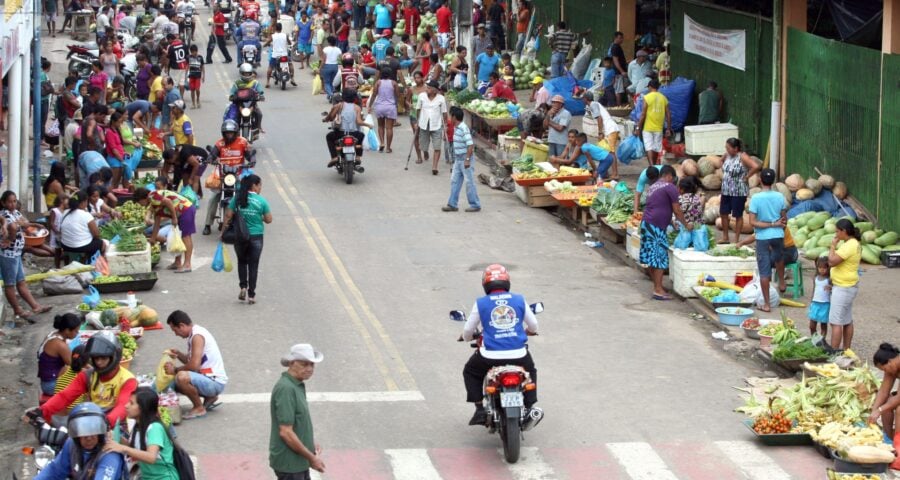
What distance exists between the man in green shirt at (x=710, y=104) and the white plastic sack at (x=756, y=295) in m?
10.3

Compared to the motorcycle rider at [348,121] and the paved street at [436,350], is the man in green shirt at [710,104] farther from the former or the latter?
the motorcycle rider at [348,121]

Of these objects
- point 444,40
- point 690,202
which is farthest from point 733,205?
point 444,40

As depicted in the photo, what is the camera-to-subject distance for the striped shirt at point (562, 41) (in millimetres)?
36812

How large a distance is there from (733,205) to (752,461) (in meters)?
9.26

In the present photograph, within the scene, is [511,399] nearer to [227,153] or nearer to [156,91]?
[227,153]

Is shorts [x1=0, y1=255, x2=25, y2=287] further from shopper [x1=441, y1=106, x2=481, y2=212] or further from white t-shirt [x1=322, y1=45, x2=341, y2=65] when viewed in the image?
white t-shirt [x1=322, y1=45, x2=341, y2=65]

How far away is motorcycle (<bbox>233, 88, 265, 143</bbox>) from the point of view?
90.8 feet

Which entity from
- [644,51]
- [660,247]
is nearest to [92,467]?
[660,247]

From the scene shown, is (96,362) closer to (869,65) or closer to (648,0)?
(869,65)

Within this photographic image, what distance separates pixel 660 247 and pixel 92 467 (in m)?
10.9

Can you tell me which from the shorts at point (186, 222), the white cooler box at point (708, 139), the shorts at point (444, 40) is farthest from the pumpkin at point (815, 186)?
the shorts at point (444, 40)

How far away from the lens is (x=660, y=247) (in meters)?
18.9

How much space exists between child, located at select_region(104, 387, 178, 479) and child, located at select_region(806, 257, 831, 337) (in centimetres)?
841

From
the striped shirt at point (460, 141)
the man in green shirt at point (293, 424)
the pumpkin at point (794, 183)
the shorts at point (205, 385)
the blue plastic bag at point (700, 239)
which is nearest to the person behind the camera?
the man in green shirt at point (293, 424)
